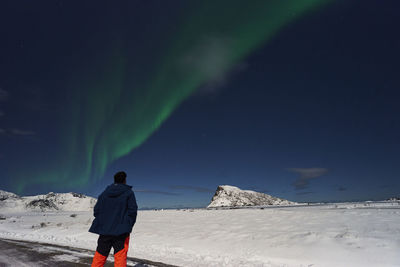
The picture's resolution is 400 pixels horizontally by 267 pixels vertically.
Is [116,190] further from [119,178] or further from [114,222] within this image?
[114,222]

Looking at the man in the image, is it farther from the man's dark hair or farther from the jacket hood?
the man's dark hair

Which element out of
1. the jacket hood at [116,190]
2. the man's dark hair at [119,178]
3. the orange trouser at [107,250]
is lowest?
the orange trouser at [107,250]

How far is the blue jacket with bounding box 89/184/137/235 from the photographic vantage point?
180 inches

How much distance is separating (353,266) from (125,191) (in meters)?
7.13

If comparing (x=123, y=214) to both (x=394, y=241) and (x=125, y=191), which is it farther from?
Result: (x=394, y=241)

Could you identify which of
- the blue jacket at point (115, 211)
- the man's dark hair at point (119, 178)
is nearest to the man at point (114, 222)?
the blue jacket at point (115, 211)

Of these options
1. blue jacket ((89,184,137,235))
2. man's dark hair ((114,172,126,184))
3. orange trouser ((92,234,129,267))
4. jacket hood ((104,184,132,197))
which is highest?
man's dark hair ((114,172,126,184))

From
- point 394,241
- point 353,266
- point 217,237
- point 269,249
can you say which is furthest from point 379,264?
point 217,237

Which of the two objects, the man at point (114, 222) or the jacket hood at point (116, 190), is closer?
the man at point (114, 222)

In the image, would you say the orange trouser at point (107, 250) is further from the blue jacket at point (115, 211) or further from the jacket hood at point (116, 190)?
the jacket hood at point (116, 190)

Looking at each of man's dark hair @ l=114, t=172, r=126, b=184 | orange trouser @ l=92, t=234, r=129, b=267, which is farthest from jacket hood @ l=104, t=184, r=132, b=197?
orange trouser @ l=92, t=234, r=129, b=267

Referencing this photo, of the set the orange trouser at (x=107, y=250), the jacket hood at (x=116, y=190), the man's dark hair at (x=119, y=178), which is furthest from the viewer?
the man's dark hair at (x=119, y=178)

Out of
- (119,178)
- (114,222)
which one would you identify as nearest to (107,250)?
(114,222)

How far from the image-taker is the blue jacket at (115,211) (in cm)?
457
